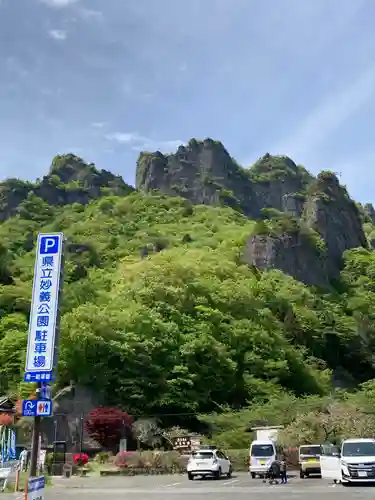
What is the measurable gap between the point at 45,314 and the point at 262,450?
582 inches

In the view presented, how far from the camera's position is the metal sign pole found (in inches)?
398

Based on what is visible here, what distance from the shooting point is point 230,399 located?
150 feet

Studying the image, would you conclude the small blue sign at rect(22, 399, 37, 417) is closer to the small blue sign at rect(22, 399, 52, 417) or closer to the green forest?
the small blue sign at rect(22, 399, 52, 417)

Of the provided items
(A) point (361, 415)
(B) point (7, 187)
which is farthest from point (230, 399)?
(B) point (7, 187)

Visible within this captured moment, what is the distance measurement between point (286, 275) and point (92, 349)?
30190mm

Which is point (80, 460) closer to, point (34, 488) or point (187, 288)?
point (34, 488)

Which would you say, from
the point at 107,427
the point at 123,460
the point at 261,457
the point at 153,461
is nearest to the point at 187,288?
the point at 107,427

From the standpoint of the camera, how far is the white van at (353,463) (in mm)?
16734

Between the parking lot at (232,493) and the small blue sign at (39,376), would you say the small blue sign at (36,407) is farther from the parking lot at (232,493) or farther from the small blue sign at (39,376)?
the parking lot at (232,493)

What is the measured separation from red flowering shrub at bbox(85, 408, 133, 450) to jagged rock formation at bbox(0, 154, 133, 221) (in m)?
64.9

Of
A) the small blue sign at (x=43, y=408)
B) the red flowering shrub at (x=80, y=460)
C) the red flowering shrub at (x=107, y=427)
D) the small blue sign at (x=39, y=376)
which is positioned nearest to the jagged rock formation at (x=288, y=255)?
the red flowering shrub at (x=107, y=427)

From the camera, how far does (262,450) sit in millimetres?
22531

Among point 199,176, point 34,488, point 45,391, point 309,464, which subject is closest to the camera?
point 34,488

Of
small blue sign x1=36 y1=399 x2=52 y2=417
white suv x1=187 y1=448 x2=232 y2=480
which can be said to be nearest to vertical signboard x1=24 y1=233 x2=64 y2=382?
small blue sign x1=36 y1=399 x2=52 y2=417
